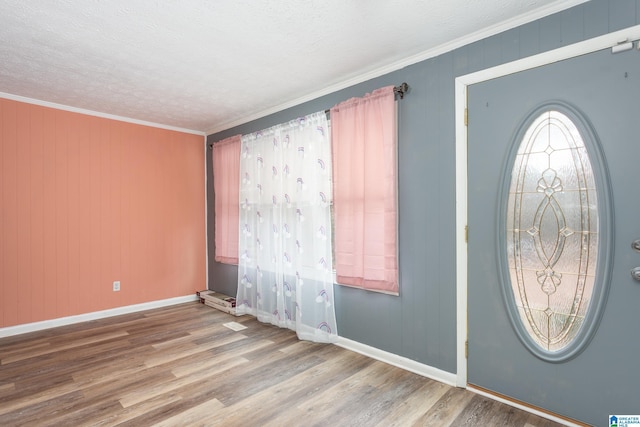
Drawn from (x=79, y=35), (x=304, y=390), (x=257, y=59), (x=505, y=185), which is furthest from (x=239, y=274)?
(x=505, y=185)

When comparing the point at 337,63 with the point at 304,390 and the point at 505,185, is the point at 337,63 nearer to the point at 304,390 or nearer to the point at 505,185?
the point at 505,185

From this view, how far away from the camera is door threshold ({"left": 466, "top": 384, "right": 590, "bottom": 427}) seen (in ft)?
6.44

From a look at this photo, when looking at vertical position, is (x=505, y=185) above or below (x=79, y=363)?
above

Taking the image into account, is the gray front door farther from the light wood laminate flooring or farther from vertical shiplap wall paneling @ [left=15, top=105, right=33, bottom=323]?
vertical shiplap wall paneling @ [left=15, top=105, right=33, bottom=323]

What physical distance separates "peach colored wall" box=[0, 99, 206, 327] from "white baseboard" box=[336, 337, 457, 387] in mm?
2939

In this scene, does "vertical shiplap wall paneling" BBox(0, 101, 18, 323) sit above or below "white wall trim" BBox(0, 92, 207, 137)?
below

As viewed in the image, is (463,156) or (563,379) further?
(463,156)

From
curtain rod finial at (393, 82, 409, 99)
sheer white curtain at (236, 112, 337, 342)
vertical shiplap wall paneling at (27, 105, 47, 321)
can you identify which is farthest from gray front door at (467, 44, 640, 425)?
vertical shiplap wall paneling at (27, 105, 47, 321)

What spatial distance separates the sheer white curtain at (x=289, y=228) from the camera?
3291 millimetres

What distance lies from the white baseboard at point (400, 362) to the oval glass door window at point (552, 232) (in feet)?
2.27

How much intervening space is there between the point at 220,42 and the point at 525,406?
3296mm

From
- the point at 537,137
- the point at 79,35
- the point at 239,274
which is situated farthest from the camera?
the point at 239,274

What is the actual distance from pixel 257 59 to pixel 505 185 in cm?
216

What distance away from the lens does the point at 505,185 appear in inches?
87.1
